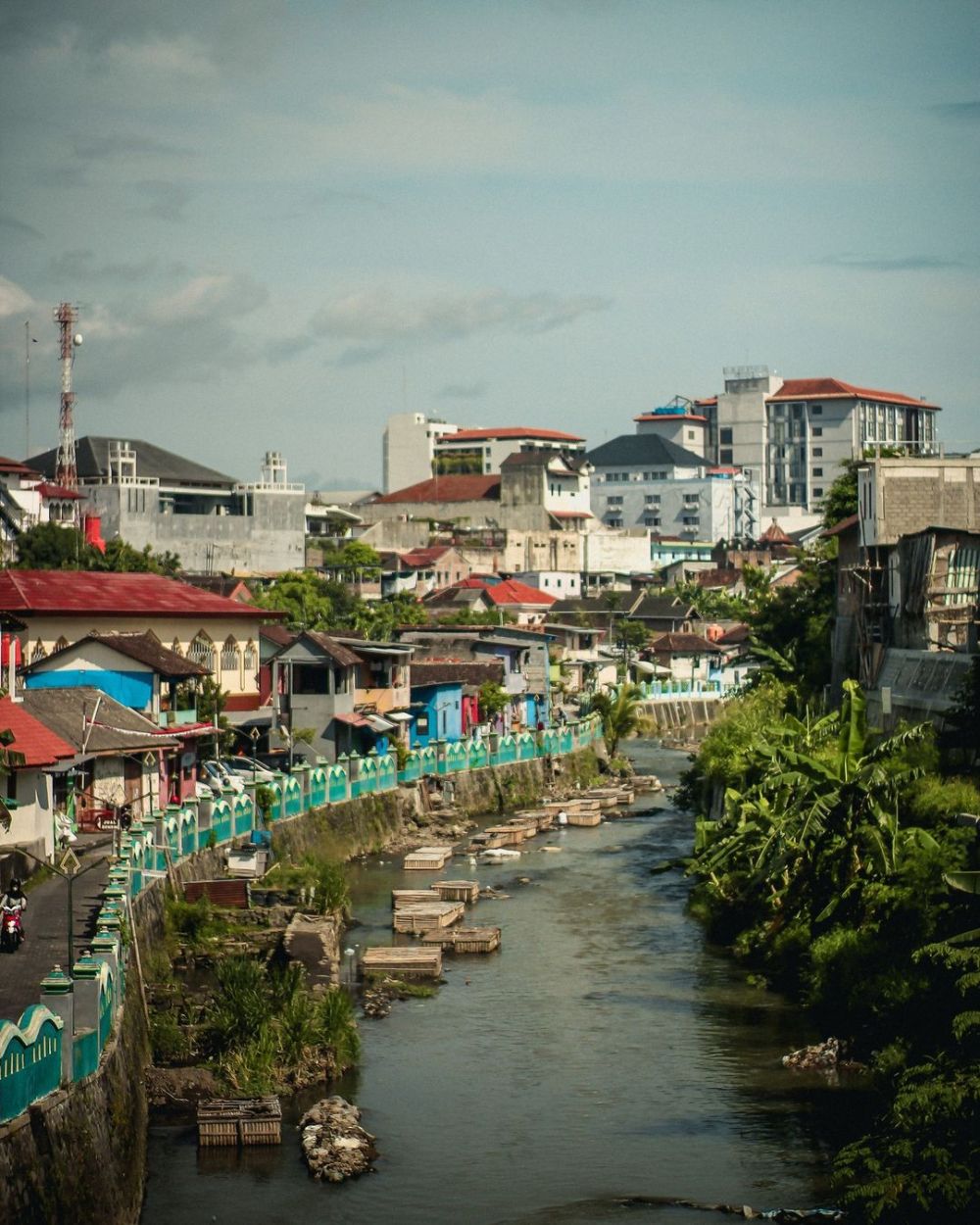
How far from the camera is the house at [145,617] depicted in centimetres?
5634

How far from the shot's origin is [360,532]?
157125mm

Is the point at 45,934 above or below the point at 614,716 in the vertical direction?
above

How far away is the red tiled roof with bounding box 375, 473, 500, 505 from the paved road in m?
136

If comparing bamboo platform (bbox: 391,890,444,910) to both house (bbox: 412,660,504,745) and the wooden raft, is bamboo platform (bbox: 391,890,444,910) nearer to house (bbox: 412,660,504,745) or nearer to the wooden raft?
the wooden raft

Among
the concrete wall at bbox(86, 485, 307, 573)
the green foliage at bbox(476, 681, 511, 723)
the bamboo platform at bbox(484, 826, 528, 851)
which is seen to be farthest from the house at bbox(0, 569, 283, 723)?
the concrete wall at bbox(86, 485, 307, 573)

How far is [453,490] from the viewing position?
17625 cm

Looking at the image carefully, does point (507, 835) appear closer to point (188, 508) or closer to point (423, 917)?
point (423, 917)

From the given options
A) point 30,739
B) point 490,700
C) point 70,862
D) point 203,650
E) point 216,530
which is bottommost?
point 70,862

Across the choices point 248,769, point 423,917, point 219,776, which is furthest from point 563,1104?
point 248,769

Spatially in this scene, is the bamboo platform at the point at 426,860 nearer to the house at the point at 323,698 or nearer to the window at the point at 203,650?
the house at the point at 323,698

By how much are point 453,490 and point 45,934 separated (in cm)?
14779

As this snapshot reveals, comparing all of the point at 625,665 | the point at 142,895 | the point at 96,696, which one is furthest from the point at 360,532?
the point at 142,895

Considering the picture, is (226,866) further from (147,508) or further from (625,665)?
(147,508)

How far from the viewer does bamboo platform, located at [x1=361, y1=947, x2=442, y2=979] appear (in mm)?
38625
